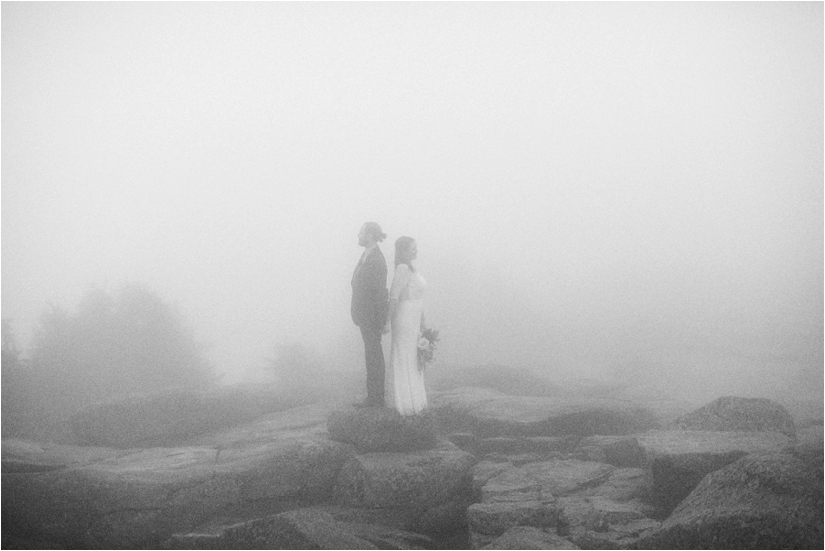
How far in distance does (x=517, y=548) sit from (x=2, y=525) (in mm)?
7850

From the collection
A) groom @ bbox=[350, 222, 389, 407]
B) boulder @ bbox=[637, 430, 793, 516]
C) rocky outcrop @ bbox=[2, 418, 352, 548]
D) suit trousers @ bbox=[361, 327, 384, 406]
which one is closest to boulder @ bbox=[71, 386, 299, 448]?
rocky outcrop @ bbox=[2, 418, 352, 548]

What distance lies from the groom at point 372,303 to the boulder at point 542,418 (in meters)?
3.01

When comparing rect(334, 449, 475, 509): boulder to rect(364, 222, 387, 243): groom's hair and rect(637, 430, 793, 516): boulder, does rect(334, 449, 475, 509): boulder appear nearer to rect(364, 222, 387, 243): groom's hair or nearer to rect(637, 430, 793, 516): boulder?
rect(637, 430, 793, 516): boulder

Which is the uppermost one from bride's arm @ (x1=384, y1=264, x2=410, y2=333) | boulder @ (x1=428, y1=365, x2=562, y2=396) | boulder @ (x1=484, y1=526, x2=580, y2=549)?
bride's arm @ (x1=384, y1=264, x2=410, y2=333)

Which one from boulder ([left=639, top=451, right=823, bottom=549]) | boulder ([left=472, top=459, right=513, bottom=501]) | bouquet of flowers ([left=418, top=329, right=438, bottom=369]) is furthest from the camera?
bouquet of flowers ([left=418, top=329, right=438, bottom=369])

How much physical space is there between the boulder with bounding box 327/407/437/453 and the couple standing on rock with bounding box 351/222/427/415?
265 mm

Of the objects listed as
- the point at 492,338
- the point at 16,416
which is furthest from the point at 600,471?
the point at 492,338

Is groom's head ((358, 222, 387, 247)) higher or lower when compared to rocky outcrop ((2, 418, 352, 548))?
higher

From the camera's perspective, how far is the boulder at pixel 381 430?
34.3 ft

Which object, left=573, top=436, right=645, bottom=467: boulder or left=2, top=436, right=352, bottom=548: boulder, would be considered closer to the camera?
left=2, top=436, right=352, bottom=548: boulder

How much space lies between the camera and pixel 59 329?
2503cm

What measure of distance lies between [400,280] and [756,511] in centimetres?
687

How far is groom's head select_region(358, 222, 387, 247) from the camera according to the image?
1081 centimetres

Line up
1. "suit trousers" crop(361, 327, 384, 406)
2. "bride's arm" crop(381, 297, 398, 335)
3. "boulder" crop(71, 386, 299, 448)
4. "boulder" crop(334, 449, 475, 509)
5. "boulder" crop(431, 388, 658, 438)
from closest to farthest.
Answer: "boulder" crop(334, 449, 475, 509) < "suit trousers" crop(361, 327, 384, 406) < "bride's arm" crop(381, 297, 398, 335) < "boulder" crop(431, 388, 658, 438) < "boulder" crop(71, 386, 299, 448)
